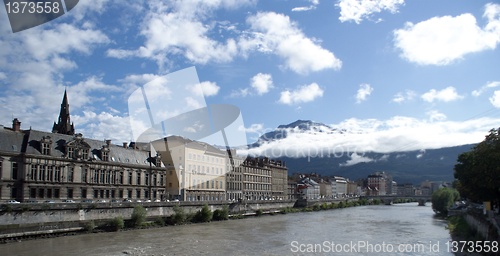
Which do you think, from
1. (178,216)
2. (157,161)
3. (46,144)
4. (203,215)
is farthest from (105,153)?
(203,215)

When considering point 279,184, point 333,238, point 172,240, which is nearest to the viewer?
point 172,240

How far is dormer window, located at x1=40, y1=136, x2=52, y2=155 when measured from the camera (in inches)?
1875

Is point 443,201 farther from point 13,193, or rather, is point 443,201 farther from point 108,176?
point 13,193

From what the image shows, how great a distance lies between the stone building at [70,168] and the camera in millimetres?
44844

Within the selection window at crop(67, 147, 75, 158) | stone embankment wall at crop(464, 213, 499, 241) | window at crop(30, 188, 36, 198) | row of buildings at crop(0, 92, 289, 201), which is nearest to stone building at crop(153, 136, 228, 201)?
row of buildings at crop(0, 92, 289, 201)

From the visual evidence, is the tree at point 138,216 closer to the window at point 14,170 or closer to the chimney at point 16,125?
the window at point 14,170

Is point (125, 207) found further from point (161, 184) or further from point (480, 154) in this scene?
point (480, 154)

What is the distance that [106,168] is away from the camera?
5538 cm

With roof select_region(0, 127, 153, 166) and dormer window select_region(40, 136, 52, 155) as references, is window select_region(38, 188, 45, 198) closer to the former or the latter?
roof select_region(0, 127, 153, 166)

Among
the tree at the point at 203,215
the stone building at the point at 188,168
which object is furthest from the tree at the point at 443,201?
the tree at the point at 203,215

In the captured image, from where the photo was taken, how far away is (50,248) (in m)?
32.3

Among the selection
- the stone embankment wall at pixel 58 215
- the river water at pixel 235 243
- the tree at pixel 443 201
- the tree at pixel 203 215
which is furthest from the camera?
the tree at pixel 443 201

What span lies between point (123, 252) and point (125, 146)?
112 ft

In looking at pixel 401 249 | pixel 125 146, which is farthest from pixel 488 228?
pixel 125 146
